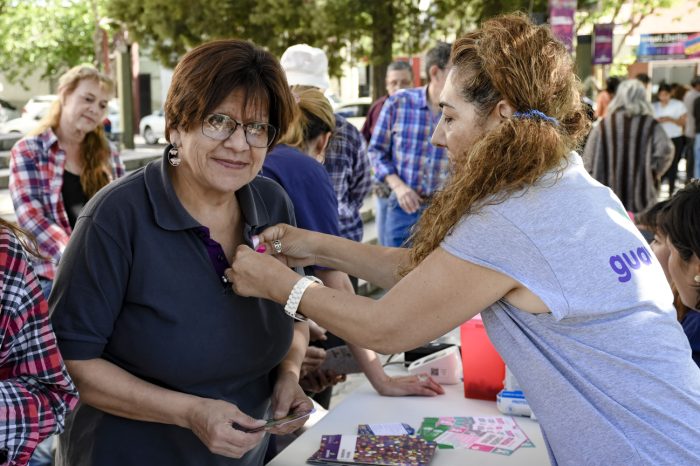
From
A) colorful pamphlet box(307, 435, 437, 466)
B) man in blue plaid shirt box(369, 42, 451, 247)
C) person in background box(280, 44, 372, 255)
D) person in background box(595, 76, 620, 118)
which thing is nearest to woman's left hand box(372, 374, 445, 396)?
colorful pamphlet box(307, 435, 437, 466)

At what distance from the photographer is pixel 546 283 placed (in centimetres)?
167

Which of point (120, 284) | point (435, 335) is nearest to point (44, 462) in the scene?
point (120, 284)

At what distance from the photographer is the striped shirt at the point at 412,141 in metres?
5.50

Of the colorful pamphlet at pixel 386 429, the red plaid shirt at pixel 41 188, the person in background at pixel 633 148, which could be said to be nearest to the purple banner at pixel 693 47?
the person in background at pixel 633 148

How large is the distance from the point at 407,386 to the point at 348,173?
2177 mm

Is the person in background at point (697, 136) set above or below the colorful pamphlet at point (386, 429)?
above

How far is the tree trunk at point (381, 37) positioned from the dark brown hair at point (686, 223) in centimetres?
1017

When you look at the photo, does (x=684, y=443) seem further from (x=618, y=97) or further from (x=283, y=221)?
(x=618, y=97)

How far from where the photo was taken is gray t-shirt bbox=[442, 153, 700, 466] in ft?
5.50

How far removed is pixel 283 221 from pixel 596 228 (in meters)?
0.97

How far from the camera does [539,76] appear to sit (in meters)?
1.79

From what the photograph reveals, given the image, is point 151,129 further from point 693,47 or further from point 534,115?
point 534,115

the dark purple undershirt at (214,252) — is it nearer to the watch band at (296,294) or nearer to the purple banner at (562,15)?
the watch band at (296,294)

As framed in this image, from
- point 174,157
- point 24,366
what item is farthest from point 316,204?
point 24,366
